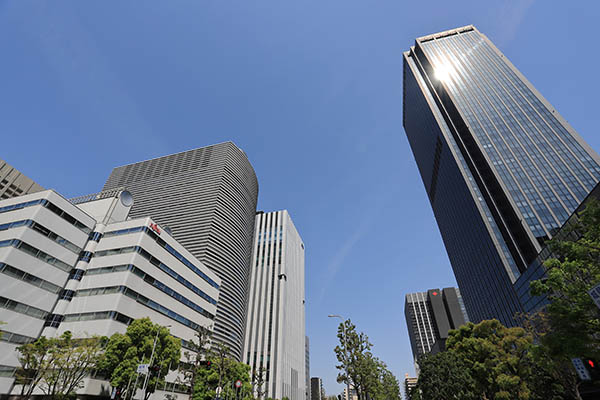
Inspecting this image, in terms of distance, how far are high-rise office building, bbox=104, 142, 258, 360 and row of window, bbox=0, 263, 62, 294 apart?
37946mm

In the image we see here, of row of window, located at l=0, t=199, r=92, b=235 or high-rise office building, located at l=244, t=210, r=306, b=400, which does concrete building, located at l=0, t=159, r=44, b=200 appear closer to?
row of window, located at l=0, t=199, r=92, b=235

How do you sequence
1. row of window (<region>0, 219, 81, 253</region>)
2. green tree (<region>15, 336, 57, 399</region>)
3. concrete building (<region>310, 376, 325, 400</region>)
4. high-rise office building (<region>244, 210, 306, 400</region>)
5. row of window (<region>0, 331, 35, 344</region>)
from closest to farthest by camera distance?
green tree (<region>15, 336, 57, 399</region>)
row of window (<region>0, 331, 35, 344</region>)
row of window (<region>0, 219, 81, 253</region>)
high-rise office building (<region>244, 210, 306, 400</region>)
concrete building (<region>310, 376, 325, 400</region>)

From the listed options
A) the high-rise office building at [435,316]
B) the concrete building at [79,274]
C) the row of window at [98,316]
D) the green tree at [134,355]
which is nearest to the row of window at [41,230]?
the concrete building at [79,274]

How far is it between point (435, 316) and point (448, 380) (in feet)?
438

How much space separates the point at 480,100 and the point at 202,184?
10112cm

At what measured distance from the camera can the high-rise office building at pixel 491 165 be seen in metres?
66.8

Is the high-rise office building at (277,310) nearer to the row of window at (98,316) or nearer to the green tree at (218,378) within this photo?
the green tree at (218,378)

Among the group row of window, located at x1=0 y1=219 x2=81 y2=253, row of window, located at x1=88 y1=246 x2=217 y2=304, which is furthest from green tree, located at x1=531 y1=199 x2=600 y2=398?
row of window, located at x1=0 y1=219 x2=81 y2=253

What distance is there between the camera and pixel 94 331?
1217 inches

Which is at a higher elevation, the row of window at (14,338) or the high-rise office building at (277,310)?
the high-rise office building at (277,310)

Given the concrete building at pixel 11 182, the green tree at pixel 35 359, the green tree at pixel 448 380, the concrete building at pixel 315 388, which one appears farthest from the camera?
the concrete building at pixel 315 388

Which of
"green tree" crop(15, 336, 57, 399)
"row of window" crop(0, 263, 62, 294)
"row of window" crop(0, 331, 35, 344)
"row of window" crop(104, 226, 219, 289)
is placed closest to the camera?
"green tree" crop(15, 336, 57, 399)

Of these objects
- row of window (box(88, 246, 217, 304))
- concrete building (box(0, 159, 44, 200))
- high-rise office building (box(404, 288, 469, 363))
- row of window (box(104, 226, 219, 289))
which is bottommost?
row of window (box(88, 246, 217, 304))

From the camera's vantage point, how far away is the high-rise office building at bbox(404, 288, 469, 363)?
134 m
